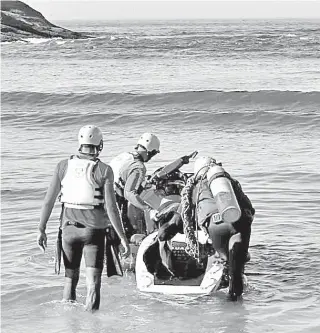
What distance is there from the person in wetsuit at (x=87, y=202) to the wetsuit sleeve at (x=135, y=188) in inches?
57.3

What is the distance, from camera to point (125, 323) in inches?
306

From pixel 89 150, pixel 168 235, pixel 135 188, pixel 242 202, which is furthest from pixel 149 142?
pixel 89 150

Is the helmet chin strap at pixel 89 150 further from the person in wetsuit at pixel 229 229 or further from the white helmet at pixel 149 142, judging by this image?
the white helmet at pixel 149 142

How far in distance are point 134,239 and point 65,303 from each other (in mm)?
1555

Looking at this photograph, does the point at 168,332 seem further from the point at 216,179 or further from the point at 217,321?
the point at 216,179

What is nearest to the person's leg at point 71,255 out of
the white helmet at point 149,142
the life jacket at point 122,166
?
the life jacket at point 122,166

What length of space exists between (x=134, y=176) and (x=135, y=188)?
122 mm

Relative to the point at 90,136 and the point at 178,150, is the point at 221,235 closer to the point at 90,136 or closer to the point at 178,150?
the point at 90,136

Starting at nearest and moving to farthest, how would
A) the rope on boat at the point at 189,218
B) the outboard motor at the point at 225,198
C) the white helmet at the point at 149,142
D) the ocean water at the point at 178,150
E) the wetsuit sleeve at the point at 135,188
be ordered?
the outboard motor at the point at 225,198
the ocean water at the point at 178,150
the rope on boat at the point at 189,218
the wetsuit sleeve at the point at 135,188
the white helmet at the point at 149,142

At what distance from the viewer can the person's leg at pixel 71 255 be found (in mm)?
7641

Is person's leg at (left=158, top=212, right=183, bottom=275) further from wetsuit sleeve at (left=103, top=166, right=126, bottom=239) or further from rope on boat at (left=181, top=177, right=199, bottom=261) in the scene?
wetsuit sleeve at (left=103, top=166, right=126, bottom=239)

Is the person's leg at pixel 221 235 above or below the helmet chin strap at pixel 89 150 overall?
below

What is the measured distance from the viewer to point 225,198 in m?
7.98

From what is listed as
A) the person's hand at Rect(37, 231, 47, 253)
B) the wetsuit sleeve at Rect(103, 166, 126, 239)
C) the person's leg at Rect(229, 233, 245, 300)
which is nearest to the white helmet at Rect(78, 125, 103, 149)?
the wetsuit sleeve at Rect(103, 166, 126, 239)
